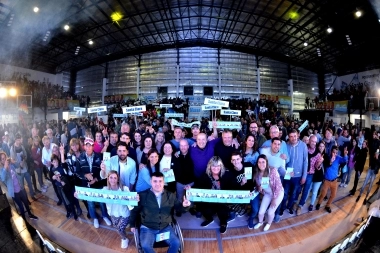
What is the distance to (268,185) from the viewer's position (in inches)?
137

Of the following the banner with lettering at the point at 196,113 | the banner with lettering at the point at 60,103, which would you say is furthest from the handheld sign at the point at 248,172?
the banner with lettering at the point at 60,103

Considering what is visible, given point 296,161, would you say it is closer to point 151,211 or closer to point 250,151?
point 250,151

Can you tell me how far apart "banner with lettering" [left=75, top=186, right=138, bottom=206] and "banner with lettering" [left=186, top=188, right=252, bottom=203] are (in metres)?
0.94

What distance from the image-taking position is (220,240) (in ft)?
11.8

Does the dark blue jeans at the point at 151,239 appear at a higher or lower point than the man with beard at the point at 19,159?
lower

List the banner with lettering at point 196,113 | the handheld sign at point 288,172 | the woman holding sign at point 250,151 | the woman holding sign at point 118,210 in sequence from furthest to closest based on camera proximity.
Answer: the banner with lettering at point 196,113 < the woman holding sign at point 250,151 < the handheld sign at point 288,172 < the woman holding sign at point 118,210

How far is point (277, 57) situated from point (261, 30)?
5596 mm

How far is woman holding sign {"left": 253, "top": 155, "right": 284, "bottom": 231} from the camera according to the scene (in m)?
3.39

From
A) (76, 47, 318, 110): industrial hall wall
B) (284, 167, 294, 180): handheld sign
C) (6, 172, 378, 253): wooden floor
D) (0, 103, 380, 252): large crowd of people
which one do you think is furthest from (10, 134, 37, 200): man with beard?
(76, 47, 318, 110): industrial hall wall

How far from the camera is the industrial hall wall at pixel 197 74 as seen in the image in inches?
780

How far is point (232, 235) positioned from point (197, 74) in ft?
58.3

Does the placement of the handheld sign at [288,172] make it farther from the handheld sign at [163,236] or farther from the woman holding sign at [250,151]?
the handheld sign at [163,236]

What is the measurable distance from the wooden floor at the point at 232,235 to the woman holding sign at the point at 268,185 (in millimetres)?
381

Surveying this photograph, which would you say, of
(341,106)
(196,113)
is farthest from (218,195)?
(341,106)
